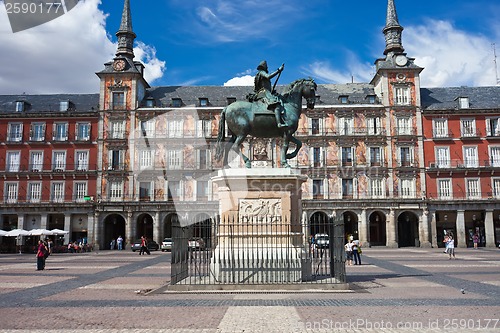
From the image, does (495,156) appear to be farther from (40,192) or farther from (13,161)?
(13,161)

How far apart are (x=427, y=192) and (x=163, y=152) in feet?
91.5

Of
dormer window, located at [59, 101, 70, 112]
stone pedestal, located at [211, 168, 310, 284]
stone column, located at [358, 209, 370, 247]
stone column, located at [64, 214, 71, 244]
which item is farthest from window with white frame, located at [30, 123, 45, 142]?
stone pedestal, located at [211, 168, 310, 284]

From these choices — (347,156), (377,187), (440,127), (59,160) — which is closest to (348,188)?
(377,187)

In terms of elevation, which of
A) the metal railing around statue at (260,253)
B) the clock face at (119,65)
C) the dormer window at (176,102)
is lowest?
the metal railing around statue at (260,253)

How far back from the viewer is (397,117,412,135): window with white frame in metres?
47.4

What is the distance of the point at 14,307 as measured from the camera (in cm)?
979

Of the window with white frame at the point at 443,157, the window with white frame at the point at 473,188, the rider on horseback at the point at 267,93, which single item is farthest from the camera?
the window with white frame at the point at 443,157

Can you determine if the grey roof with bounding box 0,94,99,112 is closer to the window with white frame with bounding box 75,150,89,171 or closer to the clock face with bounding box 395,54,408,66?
the window with white frame with bounding box 75,150,89,171

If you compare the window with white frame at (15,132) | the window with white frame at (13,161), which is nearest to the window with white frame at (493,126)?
the window with white frame at (15,132)

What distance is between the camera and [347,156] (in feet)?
158

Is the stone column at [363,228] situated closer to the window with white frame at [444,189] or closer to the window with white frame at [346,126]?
the window with white frame at [444,189]

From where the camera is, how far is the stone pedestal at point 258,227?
11719 mm

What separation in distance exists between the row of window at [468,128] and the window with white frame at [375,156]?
597 cm

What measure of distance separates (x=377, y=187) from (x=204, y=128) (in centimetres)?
1925
